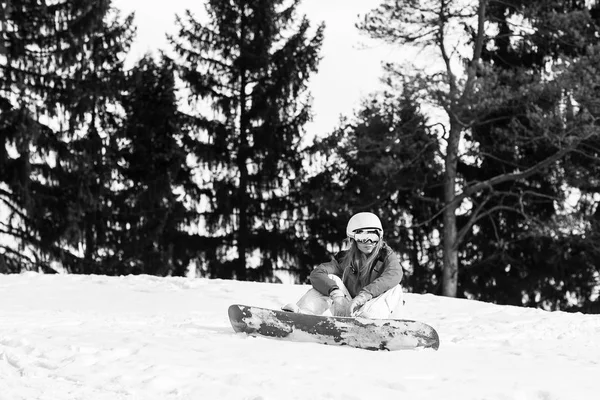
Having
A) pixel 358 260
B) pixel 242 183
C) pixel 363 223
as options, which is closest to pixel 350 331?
pixel 358 260

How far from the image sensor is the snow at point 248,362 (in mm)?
5469

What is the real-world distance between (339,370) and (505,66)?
1764 cm

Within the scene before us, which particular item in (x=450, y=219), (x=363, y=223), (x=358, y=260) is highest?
(x=450, y=219)

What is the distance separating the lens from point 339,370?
20.1ft

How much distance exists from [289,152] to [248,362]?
58.2 feet

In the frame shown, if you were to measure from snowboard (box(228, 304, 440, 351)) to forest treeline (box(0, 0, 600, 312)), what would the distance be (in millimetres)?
11650

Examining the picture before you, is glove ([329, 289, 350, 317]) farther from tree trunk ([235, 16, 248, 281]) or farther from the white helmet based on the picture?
tree trunk ([235, 16, 248, 281])

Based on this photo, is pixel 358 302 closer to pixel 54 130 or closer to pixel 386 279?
pixel 386 279

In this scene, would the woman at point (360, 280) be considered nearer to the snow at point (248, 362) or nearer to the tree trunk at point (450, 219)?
the snow at point (248, 362)

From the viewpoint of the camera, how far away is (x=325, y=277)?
307 inches

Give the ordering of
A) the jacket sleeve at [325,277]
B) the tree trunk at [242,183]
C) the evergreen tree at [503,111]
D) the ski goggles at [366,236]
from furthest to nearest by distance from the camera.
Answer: the tree trunk at [242,183] < the evergreen tree at [503,111] < the ski goggles at [366,236] < the jacket sleeve at [325,277]

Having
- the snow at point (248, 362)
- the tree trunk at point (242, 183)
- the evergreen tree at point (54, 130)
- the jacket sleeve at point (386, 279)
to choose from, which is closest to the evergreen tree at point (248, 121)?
the tree trunk at point (242, 183)

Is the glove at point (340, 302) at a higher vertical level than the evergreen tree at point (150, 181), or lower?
lower

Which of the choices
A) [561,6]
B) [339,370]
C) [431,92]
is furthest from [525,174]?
[339,370]
